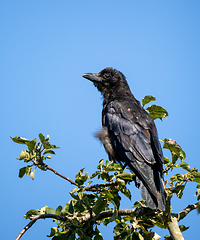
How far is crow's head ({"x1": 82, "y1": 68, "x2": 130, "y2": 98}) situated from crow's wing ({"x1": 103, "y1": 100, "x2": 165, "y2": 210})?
76 cm

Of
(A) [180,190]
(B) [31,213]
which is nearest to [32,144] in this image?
(B) [31,213]

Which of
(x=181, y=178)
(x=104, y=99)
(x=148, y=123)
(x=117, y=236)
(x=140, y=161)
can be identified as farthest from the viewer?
(x=104, y=99)

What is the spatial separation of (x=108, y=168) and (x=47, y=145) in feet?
2.14

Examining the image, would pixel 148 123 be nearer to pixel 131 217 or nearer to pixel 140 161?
pixel 140 161

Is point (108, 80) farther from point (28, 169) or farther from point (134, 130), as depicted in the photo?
point (28, 169)

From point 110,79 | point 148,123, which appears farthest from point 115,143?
point 110,79

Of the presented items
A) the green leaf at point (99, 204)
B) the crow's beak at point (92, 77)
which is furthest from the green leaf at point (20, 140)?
the crow's beak at point (92, 77)

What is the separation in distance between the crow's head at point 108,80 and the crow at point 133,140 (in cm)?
3

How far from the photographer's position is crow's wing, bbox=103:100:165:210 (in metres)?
3.91

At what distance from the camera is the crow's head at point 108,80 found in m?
6.09

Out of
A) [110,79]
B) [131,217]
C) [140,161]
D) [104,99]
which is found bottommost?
[131,217]

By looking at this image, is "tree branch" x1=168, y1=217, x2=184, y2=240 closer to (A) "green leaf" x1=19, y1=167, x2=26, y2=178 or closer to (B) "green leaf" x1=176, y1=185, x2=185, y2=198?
(B) "green leaf" x1=176, y1=185, x2=185, y2=198

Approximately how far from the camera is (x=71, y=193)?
116 inches

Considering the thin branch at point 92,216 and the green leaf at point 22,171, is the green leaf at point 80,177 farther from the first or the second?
the green leaf at point 22,171
